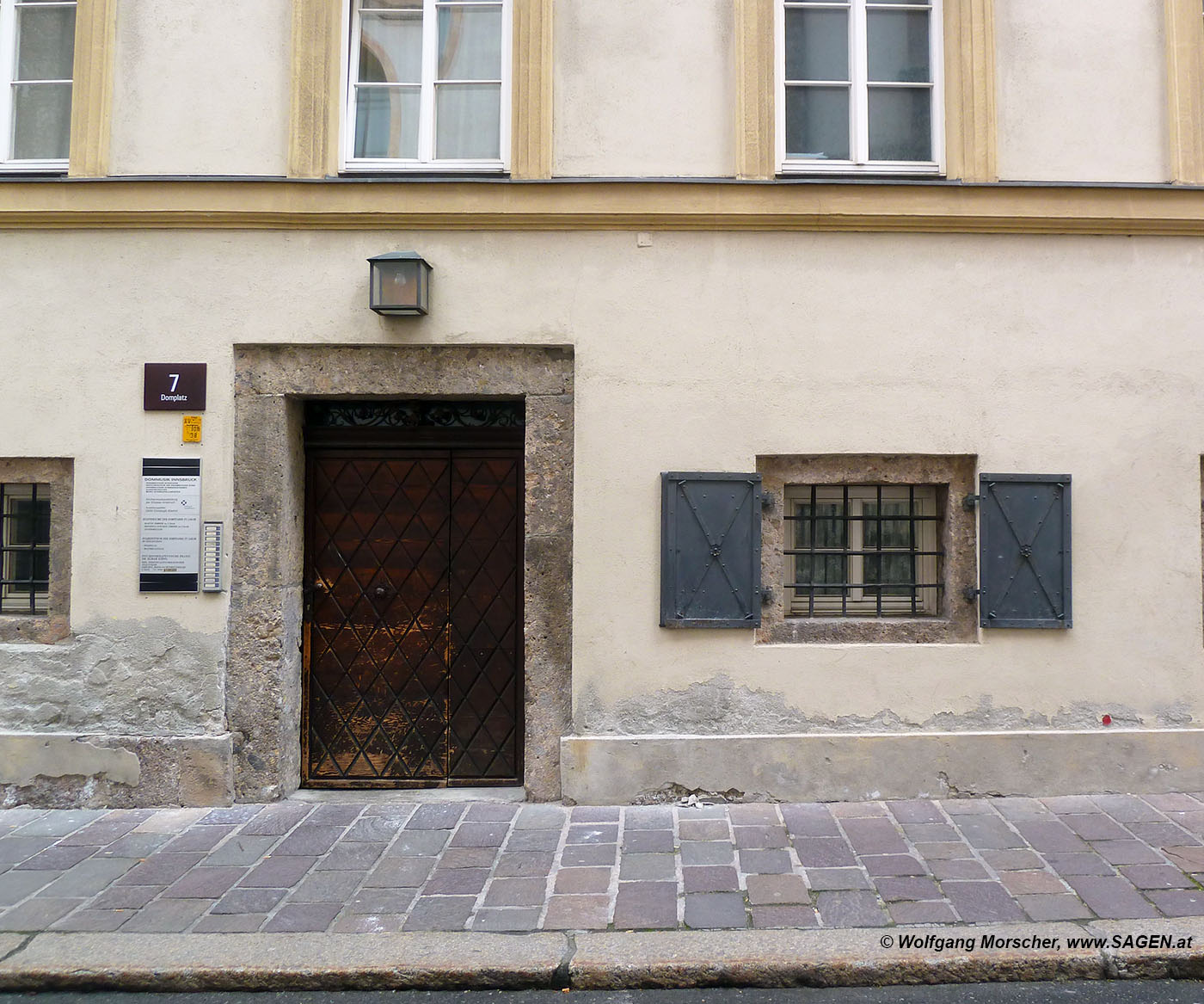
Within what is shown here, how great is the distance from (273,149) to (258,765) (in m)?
3.86

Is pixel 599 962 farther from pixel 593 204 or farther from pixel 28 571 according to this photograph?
pixel 28 571

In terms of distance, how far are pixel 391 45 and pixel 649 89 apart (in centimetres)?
179

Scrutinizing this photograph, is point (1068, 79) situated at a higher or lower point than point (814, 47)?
lower

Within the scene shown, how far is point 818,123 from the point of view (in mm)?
5422

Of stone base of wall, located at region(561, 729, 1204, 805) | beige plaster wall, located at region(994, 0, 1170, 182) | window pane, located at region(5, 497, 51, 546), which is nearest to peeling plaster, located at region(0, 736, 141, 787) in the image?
window pane, located at region(5, 497, 51, 546)

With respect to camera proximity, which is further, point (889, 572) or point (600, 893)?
point (889, 572)


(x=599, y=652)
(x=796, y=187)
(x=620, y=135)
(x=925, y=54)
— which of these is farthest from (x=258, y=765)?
(x=925, y=54)

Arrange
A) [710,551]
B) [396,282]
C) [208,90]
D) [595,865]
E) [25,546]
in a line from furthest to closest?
[25,546] → [208,90] → [710,551] → [396,282] → [595,865]

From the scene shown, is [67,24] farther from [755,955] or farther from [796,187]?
[755,955]

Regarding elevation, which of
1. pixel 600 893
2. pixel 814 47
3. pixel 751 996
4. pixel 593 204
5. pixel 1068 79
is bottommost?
pixel 751 996

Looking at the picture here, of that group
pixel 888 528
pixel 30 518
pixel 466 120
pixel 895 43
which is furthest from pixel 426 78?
pixel 888 528

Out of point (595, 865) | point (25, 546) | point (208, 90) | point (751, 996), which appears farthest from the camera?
point (25, 546)

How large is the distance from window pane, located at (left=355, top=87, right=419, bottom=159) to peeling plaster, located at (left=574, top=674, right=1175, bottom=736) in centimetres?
373

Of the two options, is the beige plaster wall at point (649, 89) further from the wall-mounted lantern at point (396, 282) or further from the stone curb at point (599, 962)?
the stone curb at point (599, 962)
